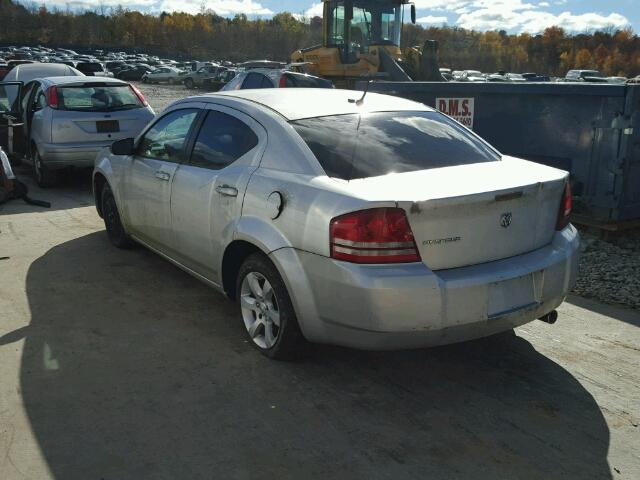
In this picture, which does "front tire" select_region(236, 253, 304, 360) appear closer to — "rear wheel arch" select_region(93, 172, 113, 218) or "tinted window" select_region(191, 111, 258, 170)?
Answer: "tinted window" select_region(191, 111, 258, 170)

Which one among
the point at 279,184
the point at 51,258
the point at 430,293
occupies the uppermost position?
the point at 279,184

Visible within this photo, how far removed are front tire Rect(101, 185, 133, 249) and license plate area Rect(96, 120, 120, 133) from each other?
10.2 feet

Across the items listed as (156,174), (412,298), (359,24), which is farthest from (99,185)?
(359,24)

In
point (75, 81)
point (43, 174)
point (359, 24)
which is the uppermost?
point (359, 24)

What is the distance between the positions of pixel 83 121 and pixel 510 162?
7.02 meters

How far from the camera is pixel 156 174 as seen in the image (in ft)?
16.6

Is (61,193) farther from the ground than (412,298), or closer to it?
closer to it

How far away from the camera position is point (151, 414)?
3.33 m

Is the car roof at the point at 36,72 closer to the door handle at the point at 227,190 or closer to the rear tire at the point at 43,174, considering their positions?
the rear tire at the point at 43,174

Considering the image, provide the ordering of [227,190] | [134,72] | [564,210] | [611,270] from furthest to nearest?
[134,72] < [611,270] < [227,190] < [564,210]

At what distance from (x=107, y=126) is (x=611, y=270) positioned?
277 inches

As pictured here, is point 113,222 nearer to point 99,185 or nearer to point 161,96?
point 99,185

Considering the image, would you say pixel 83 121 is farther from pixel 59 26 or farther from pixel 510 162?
pixel 59 26

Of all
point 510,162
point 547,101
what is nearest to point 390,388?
point 510,162
